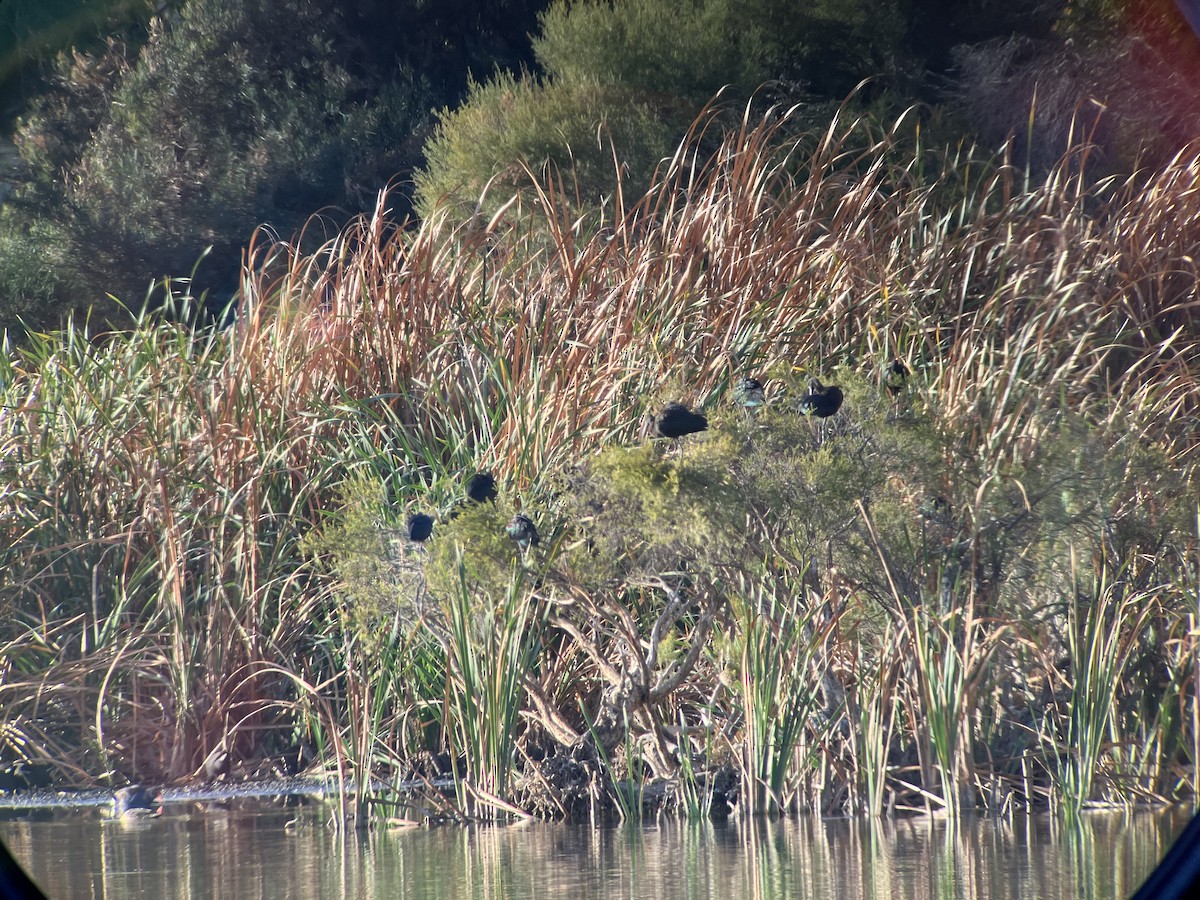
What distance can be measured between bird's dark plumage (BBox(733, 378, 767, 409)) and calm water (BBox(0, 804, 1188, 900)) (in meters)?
1.19

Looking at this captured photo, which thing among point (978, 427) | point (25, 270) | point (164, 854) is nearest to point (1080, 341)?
point (978, 427)

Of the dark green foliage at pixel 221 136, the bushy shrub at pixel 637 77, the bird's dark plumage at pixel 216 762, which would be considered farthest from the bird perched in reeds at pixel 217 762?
the dark green foliage at pixel 221 136

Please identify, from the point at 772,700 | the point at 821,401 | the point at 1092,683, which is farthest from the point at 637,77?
the point at 1092,683

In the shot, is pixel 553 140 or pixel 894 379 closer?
pixel 894 379

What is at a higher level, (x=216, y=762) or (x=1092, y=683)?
(x=1092, y=683)

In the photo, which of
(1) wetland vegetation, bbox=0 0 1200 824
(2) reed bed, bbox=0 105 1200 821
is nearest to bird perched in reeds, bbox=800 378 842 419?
(1) wetland vegetation, bbox=0 0 1200 824

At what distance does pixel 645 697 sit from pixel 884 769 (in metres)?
0.75

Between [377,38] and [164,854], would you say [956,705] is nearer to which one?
[164,854]

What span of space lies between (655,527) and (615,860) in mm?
905

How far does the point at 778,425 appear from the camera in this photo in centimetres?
394

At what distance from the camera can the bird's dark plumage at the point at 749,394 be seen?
391 cm

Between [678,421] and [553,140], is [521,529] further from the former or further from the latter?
[553,140]

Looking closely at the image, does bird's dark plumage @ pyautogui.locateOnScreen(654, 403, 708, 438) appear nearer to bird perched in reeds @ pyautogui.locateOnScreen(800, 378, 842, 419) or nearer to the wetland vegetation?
the wetland vegetation

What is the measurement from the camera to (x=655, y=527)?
12.3ft
